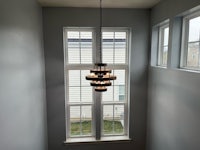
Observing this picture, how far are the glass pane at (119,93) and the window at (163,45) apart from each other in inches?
35.4

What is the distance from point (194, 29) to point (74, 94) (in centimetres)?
233

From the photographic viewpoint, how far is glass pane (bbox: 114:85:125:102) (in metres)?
3.22

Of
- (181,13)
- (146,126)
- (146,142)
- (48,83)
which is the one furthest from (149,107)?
(48,83)

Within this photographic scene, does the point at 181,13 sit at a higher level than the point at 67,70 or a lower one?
higher

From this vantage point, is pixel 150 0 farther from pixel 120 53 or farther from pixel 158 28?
pixel 120 53

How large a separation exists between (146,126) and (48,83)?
2.16 meters

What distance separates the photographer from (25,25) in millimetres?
1982

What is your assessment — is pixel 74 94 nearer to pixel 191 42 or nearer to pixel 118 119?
pixel 118 119

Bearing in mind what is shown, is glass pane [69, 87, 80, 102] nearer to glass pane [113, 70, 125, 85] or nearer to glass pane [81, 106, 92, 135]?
glass pane [81, 106, 92, 135]

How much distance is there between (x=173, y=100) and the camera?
85.9 inches

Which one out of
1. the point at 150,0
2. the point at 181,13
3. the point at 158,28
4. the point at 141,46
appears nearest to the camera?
the point at 181,13

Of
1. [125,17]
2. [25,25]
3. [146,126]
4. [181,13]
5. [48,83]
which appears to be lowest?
[146,126]

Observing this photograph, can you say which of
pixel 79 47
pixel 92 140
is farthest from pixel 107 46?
pixel 92 140

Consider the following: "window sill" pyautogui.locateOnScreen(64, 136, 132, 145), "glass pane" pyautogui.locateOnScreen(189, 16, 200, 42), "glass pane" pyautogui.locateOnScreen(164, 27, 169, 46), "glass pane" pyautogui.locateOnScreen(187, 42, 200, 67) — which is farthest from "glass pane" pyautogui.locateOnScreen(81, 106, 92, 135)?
"glass pane" pyautogui.locateOnScreen(189, 16, 200, 42)
